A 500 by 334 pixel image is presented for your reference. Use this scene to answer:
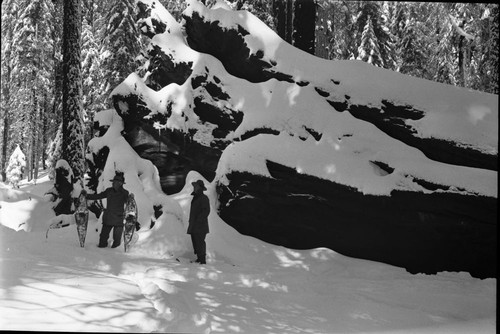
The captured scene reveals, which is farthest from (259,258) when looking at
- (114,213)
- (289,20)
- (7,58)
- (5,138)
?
(5,138)

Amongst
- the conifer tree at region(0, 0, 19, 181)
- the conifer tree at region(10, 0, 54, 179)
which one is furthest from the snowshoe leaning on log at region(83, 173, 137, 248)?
the conifer tree at region(10, 0, 54, 179)

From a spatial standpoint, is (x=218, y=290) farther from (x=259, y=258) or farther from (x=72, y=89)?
(x=72, y=89)

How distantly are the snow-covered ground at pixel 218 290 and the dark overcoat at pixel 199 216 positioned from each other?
0.67 m

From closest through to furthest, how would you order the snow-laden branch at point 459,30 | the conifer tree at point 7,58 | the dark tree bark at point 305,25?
the snow-laden branch at point 459,30 < the dark tree bark at point 305,25 < the conifer tree at point 7,58

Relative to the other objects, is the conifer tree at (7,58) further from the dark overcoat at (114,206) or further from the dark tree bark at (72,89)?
the dark overcoat at (114,206)

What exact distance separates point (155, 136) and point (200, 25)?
3148 millimetres

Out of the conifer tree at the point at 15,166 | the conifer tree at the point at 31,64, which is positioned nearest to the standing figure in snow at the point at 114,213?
the conifer tree at the point at 31,64

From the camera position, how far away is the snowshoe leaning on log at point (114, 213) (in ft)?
28.7

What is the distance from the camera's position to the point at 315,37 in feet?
42.0

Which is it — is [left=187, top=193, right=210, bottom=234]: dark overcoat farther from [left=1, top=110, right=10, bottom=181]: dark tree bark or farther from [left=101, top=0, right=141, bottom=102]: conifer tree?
[left=1, top=110, right=10, bottom=181]: dark tree bark

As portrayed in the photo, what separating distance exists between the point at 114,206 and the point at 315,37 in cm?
740

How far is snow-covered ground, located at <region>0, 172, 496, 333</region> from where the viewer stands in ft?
15.8

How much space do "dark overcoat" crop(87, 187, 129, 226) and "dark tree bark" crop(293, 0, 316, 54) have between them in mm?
6429

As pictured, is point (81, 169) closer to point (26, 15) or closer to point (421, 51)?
point (421, 51)
